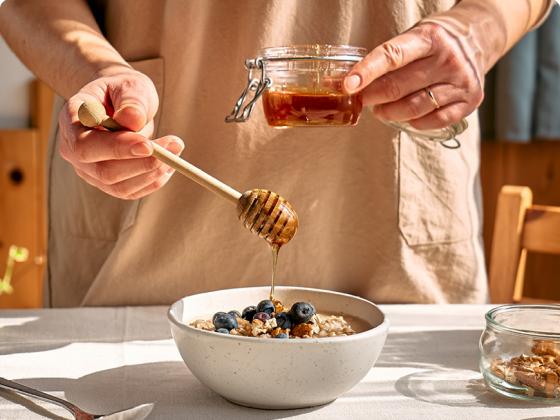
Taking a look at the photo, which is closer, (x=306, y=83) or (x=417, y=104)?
(x=306, y=83)

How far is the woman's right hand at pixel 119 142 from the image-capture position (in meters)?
1.05

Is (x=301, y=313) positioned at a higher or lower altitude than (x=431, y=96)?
lower

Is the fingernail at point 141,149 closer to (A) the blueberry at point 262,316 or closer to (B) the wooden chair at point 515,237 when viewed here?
(A) the blueberry at point 262,316

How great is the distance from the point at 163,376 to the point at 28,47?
2.41 feet

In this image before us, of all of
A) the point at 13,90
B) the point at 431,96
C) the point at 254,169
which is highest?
the point at 13,90

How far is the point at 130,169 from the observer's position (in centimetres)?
110

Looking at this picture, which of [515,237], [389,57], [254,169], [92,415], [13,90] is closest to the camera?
[92,415]

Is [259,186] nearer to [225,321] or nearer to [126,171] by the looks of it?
[126,171]

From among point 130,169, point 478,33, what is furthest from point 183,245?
point 478,33

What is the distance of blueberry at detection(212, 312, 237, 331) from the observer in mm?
941

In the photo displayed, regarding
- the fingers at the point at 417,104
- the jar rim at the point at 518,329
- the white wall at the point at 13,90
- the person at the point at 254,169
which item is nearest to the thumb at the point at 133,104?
the person at the point at 254,169

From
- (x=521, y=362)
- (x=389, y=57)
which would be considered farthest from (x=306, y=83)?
(x=521, y=362)

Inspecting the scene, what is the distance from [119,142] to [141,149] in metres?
0.03

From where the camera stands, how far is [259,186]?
1.44 metres
